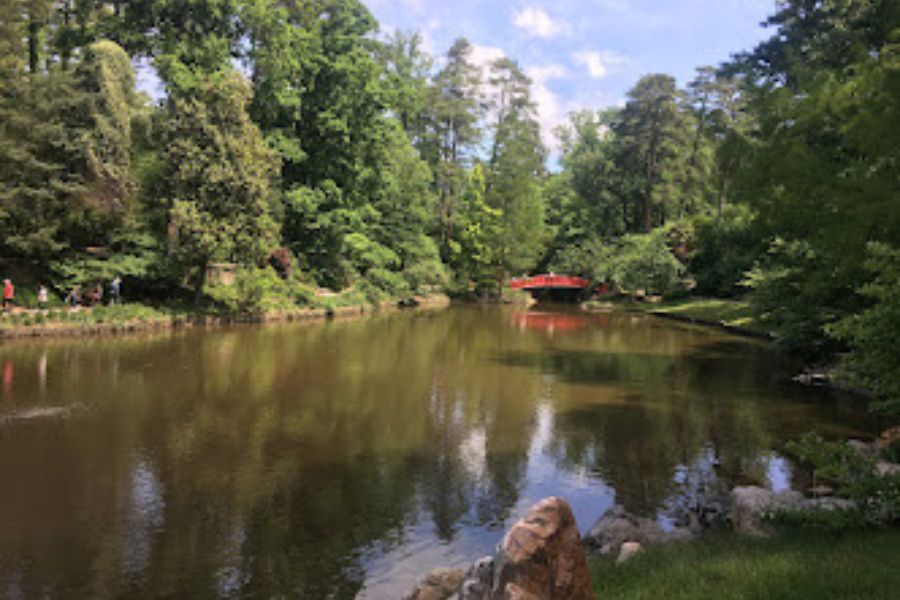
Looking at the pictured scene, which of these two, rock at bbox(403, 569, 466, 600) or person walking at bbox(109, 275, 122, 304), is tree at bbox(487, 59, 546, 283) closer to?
person walking at bbox(109, 275, 122, 304)

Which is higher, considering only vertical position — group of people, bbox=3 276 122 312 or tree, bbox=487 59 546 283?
tree, bbox=487 59 546 283

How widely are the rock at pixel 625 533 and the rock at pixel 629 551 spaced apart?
10.5 inches

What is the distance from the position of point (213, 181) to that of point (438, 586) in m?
22.5

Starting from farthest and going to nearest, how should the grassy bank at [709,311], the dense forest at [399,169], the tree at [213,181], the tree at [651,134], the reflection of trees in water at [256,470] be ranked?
1. the tree at [651,134]
2. the grassy bank at [709,311]
3. the tree at [213,181]
4. the dense forest at [399,169]
5. the reflection of trees in water at [256,470]

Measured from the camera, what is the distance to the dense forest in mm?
12766

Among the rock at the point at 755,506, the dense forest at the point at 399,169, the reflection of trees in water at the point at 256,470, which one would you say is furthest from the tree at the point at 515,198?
the rock at the point at 755,506

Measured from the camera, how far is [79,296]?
2423cm

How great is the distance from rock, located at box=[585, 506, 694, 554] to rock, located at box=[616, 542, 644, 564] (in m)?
0.27

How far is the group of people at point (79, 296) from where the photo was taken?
875 inches

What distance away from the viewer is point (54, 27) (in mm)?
35781

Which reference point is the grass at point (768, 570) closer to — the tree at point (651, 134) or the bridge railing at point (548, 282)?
the bridge railing at point (548, 282)

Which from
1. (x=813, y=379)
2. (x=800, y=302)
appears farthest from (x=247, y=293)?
(x=813, y=379)

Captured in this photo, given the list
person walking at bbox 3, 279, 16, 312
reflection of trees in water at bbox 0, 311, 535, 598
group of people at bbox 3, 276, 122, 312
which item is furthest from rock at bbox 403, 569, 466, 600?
group of people at bbox 3, 276, 122, 312

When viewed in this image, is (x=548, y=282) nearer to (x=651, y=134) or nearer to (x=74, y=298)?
(x=651, y=134)
